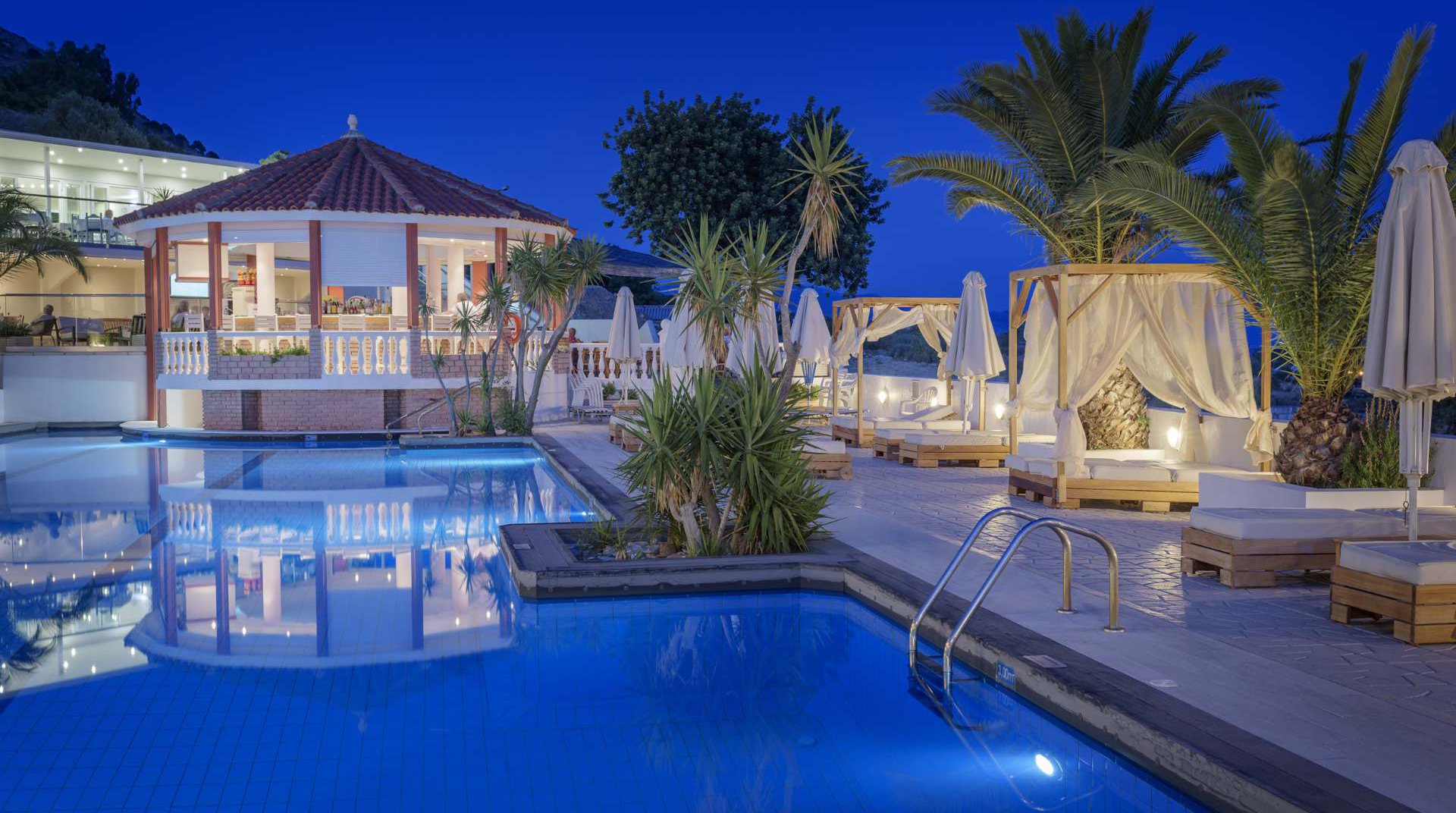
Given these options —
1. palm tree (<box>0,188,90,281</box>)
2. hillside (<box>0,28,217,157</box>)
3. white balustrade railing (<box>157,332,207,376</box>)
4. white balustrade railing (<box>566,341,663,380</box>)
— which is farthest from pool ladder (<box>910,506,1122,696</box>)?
hillside (<box>0,28,217,157</box>)

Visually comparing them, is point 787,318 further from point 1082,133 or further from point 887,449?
point 887,449

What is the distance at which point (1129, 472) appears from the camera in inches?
429

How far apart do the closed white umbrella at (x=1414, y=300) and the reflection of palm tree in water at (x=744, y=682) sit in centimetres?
355

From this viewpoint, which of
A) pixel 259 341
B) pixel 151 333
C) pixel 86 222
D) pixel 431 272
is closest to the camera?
pixel 259 341

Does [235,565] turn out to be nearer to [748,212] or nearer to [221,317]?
[221,317]

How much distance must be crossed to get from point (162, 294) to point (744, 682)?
2162cm

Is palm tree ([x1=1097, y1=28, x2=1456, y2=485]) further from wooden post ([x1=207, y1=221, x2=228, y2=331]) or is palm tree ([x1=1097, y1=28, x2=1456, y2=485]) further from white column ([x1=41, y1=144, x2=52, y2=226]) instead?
white column ([x1=41, y1=144, x2=52, y2=226])

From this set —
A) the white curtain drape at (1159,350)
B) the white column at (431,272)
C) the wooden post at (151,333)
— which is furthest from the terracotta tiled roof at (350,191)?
the white curtain drape at (1159,350)

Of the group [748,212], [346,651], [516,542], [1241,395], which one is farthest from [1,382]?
[1241,395]

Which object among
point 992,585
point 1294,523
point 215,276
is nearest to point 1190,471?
point 1294,523

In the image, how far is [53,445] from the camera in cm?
2075

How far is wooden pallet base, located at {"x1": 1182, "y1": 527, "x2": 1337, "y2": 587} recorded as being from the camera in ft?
23.8

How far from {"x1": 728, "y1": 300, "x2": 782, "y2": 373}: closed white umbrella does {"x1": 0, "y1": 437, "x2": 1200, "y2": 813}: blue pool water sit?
1.92 meters

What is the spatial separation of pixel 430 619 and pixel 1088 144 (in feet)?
31.6
